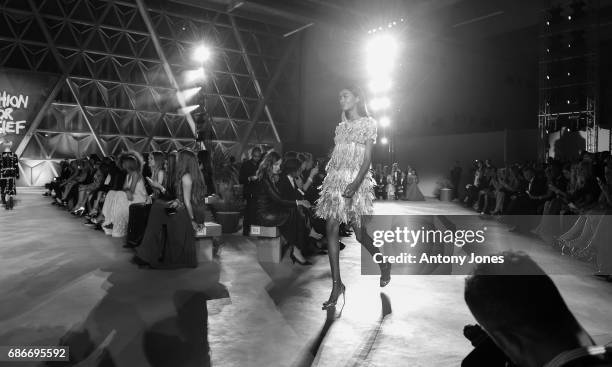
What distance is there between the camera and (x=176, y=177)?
488 cm

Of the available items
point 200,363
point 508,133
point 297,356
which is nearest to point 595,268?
point 297,356

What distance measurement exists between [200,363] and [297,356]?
51cm

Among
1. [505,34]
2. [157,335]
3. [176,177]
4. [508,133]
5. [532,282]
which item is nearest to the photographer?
[532,282]

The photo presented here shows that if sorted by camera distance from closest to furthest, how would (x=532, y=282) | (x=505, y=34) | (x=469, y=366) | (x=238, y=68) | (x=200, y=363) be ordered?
(x=532, y=282) < (x=469, y=366) < (x=200, y=363) < (x=505, y=34) < (x=238, y=68)

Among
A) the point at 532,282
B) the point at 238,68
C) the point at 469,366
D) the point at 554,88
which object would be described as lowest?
the point at 469,366

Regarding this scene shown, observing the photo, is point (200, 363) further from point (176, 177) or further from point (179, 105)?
point (179, 105)

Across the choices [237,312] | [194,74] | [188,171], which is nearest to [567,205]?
[188,171]

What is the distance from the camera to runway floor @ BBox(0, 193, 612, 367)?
2.59 m

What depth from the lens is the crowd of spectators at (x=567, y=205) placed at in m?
5.30

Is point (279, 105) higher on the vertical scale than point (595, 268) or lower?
higher

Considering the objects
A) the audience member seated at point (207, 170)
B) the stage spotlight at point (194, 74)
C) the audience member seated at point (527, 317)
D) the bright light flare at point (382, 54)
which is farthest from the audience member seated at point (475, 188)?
the audience member seated at point (527, 317)

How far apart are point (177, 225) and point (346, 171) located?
207cm

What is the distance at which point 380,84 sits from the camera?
16875 millimetres

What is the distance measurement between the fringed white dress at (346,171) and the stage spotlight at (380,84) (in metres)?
13.6
